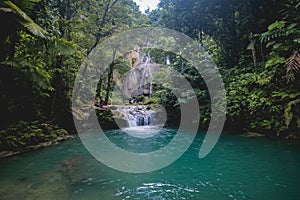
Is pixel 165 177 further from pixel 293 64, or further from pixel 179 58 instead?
pixel 179 58

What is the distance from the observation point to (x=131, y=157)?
581 cm

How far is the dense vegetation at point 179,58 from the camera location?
6156 mm

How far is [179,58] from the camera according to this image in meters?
12.2

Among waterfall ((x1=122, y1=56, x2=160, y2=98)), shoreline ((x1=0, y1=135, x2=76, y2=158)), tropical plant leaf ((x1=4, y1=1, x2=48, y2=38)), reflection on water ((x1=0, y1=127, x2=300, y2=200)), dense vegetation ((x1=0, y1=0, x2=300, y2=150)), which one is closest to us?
reflection on water ((x1=0, y1=127, x2=300, y2=200))

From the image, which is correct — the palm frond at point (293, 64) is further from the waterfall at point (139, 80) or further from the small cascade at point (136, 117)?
the waterfall at point (139, 80)

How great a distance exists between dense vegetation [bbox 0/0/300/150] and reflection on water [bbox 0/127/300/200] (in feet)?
6.10

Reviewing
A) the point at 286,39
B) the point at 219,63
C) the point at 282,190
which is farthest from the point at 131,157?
the point at 219,63

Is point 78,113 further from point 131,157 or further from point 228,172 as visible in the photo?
point 228,172

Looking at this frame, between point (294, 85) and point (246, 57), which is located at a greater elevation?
point (246, 57)

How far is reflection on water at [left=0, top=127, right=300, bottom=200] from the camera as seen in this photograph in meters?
3.41

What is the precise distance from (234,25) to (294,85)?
544 cm

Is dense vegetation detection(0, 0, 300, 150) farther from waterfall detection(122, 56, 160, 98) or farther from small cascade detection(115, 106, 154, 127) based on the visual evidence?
waterfall detection(122, 56, 160, 98)

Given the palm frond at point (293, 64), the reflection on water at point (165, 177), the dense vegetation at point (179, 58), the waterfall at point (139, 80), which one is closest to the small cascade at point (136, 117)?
the dense vegetation at point (179, 58)

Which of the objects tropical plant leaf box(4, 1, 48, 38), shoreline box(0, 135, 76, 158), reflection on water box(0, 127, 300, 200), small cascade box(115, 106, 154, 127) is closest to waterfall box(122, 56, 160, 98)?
small cascade box(115, 106, 154, 127)
